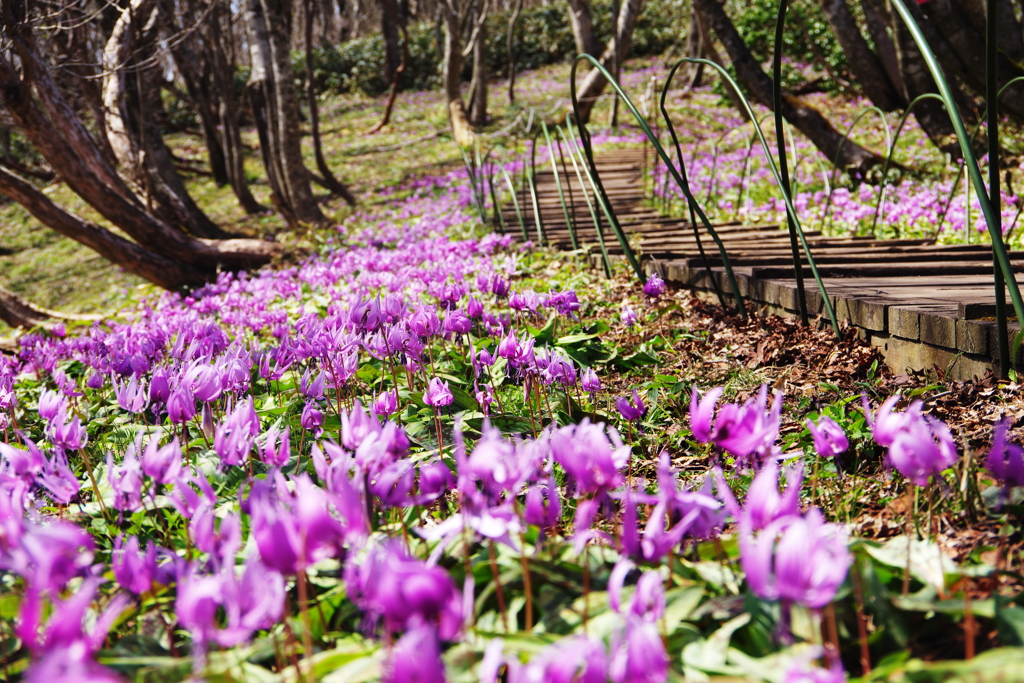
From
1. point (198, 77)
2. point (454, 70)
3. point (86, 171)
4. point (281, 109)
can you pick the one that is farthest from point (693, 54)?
point (86, 171)

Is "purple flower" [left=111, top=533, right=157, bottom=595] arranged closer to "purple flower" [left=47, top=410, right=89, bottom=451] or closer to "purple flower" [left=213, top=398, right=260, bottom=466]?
"purple flower" [left=213, top=398, right=260, bottom=466]

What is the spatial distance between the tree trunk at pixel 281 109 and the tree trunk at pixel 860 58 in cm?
715

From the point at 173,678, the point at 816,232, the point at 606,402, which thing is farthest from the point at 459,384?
the point at 816,232

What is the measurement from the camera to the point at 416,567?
78cm

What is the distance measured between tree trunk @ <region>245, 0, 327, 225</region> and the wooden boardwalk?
5066 mm

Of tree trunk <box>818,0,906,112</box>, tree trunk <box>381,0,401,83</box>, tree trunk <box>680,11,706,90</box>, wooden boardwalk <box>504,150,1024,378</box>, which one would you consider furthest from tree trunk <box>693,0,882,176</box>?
tree trunk <box>381,0,401,83</box>

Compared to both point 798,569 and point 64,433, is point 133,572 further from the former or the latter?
point 798,569

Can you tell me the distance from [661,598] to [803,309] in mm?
2368

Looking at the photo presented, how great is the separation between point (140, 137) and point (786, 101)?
28.2ft

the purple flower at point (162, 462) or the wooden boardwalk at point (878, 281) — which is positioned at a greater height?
the purple flower at point (162, 462)

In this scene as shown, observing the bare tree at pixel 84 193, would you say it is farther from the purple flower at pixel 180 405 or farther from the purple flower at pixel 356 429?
the purple flower at pixel 356 429

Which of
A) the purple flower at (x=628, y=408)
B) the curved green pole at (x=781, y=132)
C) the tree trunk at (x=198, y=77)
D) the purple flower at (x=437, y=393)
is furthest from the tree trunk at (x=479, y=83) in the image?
the purple flower at (x=628, y=408)

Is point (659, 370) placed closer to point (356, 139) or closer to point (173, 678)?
point (173, 678)

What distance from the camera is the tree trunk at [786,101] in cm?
854
